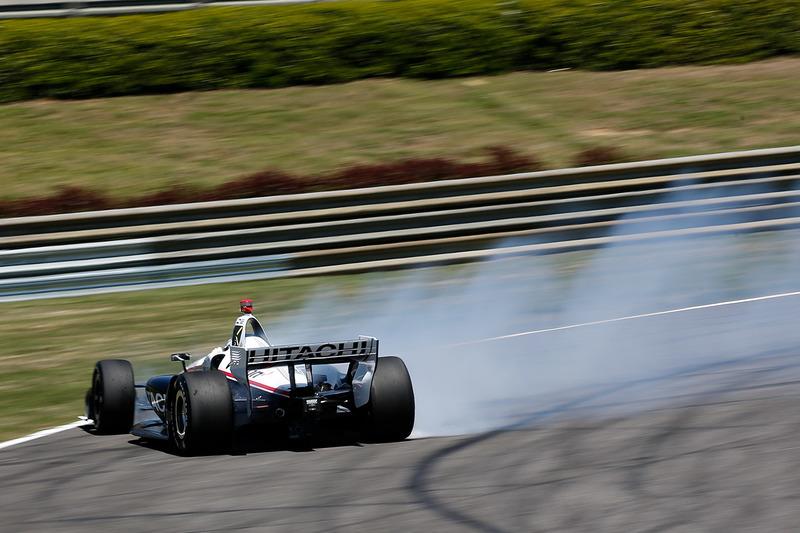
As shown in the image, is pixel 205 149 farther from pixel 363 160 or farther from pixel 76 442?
pixel 76 442

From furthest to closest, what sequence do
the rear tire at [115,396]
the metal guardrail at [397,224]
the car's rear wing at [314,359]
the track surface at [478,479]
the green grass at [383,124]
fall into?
the green grass at [383,124], the metal guardrail at [397,224], the rear tire at [115,396], the car's rear wing at [314,359], the track surface at [478,479]

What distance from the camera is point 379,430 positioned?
6.99 meters

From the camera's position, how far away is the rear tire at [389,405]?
6922 millimetres

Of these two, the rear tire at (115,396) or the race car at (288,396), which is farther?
the rear tire at (115,396)

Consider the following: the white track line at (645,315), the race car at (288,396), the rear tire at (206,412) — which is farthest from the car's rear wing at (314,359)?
the white track line at (645,315)

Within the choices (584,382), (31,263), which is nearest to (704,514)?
(584,382)

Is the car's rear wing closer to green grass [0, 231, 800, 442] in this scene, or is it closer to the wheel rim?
the wheel rim

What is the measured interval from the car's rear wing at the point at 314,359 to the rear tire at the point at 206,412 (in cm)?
25

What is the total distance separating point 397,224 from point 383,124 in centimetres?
420

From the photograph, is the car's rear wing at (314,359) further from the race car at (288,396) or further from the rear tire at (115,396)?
the rear tire at (115,396)

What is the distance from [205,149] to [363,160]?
8.32 ft

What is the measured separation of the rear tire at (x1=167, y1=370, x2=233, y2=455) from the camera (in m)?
6.58

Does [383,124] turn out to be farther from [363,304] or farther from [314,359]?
[314,359]

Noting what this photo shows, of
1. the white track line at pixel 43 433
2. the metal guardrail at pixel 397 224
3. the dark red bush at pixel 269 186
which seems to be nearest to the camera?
the white track line at pixel 43 433
